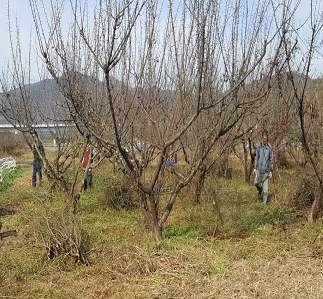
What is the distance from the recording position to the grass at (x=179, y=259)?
167 inches

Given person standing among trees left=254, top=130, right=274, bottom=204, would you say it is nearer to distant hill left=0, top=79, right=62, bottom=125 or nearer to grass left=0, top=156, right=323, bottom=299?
grass left=0, top=156, right=323, bottom=299

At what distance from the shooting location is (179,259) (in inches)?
199

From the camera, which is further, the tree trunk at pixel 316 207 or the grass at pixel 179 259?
the tree trunk at pixel 316 207

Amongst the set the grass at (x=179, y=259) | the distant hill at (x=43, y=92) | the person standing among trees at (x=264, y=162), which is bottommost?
the grass at (x=179, y=259)

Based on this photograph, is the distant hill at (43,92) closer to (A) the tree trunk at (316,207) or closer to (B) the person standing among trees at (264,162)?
(B) the person standing among trees at (264,162)

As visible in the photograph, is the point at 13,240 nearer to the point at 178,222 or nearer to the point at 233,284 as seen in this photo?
the point at 178,222

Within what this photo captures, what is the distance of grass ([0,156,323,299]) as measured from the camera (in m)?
4.24

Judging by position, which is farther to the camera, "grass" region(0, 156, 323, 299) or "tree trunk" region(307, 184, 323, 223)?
"tree trunk" region(307, 184, 323, 223)

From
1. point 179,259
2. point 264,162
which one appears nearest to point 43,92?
point 264,162

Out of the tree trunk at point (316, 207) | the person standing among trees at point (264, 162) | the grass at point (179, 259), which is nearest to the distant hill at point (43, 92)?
the grass at point (179, 259)

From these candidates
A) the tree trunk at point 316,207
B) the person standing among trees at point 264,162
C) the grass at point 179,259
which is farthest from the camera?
the person standing among trees at point 264,162

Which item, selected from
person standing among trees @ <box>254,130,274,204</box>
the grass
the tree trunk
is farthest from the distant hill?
the tree trunk

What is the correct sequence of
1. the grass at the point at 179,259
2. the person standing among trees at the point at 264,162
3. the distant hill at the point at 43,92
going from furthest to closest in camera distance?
the distant hill at the point at 43,92, the person standing among trees at the point at 264,162, the grass at the point at 179,259

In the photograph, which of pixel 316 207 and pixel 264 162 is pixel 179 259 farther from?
pixel 264 162
